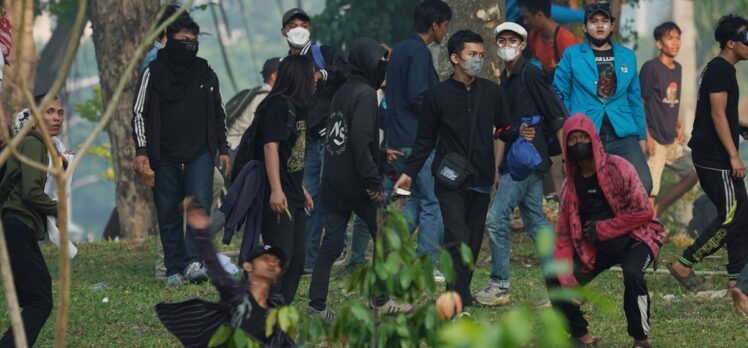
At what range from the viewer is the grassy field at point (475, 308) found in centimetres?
964

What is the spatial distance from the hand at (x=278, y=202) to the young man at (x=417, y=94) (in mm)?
2064

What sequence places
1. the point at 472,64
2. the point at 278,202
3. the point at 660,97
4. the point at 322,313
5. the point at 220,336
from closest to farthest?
1. the point at 220,336
2. the point at 278,202
3. the point at 322,313
4. the point at 472,64
5. the point at 660,97

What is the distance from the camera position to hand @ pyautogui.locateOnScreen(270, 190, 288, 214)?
374 inches

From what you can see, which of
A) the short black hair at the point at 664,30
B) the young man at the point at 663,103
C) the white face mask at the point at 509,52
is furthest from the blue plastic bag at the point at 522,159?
the short black hair at the point at 664,30

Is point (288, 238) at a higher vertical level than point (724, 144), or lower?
lower

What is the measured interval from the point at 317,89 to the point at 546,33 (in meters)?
2.12

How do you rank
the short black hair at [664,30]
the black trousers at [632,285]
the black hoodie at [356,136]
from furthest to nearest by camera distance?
the short black hair at [664,30] < the black hoodie at [356,136] < the black trousers at [632,285]

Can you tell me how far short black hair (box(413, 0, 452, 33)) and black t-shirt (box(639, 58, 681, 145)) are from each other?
3884mm

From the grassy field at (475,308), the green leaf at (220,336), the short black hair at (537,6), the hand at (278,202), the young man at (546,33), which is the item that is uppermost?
the short black hair at (537,6)

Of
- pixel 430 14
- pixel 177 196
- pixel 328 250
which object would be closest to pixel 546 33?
pixel 430 14

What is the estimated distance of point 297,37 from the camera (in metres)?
11.9

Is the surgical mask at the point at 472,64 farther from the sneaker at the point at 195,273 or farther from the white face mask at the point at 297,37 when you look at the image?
the sneaker at the point at 195,273

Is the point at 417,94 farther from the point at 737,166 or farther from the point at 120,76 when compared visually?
the point at 120,76

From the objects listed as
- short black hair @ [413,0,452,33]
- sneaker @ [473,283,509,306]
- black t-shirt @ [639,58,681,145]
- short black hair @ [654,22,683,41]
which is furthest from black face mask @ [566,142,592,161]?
short black hair @ [654,22,683,41]
